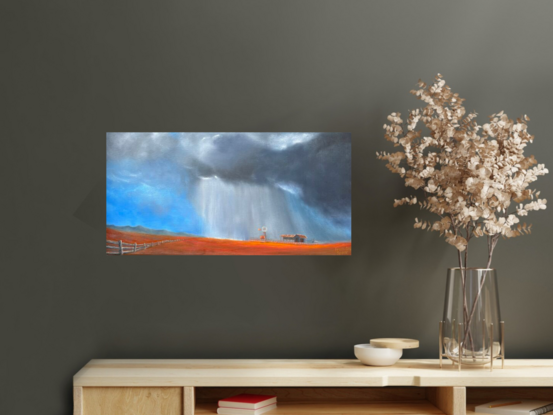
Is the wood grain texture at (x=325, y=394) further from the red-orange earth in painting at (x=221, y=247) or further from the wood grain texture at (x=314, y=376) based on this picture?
the red-orange earth in painting at (x=221, y=247)

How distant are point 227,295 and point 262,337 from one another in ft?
0.87

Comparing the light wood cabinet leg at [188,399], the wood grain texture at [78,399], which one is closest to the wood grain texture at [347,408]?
the light wood cabinet leg at [188,399]

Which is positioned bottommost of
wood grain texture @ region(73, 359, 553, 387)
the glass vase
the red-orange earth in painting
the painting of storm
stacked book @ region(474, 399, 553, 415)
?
stacked book @ region(474, 399, 553, 415)

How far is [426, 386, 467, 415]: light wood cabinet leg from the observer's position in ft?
7.38

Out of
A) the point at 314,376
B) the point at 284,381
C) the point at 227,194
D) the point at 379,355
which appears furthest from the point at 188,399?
the point at 227,194

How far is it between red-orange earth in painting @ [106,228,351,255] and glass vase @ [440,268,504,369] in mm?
572

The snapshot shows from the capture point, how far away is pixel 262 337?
2752 millimetres

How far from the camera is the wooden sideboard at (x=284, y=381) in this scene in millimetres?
2264

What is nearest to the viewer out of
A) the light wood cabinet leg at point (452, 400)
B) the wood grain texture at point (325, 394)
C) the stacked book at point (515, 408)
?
the light wood cabinet leg at point (452, 400)

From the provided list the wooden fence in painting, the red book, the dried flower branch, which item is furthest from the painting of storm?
the red book

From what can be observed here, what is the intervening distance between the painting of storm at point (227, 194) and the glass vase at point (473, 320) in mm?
576

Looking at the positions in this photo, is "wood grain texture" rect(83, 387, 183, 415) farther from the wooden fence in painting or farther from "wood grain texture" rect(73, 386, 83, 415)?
the wooden fence in painting

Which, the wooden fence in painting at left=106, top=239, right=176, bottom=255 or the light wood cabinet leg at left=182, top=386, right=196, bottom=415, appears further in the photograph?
the wooden fence in painting at left=106, top=239, right=176, bottom=255

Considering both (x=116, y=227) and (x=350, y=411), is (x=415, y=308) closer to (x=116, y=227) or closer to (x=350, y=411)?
(x=350, y=411)
